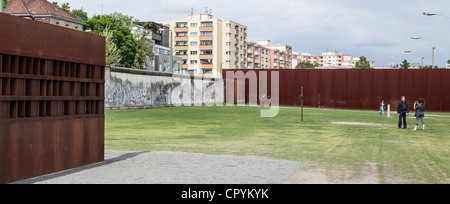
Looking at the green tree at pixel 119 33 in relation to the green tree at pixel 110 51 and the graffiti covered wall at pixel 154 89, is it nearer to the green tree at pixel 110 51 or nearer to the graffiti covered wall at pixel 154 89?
the green tree at pixel 110 51

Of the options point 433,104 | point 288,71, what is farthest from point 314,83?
point 433,104

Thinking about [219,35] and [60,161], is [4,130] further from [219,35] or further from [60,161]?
[219,35]

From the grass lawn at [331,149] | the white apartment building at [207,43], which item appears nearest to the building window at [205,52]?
the white apartment building at [207,43]

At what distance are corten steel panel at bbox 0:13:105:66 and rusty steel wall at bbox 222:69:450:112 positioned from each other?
44.5 metres

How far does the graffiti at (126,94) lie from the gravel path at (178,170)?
23246 mm

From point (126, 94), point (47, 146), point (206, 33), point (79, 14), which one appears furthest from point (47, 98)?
point (206, 33)

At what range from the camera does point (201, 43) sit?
134m

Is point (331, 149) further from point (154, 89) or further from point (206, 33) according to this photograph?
point (206, 33)

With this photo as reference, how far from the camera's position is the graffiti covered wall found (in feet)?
110

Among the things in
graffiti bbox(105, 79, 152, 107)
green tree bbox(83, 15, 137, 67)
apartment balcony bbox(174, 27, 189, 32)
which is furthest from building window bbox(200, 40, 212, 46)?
graffiti bbox(105, 79, 152, 107)

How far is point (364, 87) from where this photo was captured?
50688 mm

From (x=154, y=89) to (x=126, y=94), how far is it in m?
5.00

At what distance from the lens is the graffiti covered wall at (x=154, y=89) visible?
110ft

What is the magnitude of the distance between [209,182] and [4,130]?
3.19 meters
